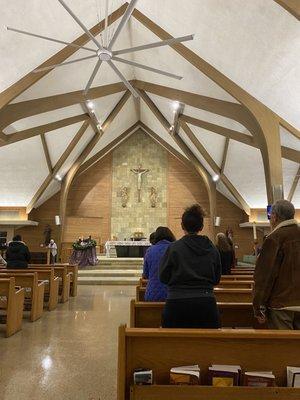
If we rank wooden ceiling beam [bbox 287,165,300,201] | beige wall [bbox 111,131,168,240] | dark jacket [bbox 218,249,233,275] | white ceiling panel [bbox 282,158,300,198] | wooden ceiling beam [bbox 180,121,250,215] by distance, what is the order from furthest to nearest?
beige wall [bbox 111,131,168,240]
wooden ceiling beam [bbox 180,121,250,215]
wooden ceiling beam [bbox 287,165,300,201]
white ceiling panel [bbox 282,158,300,198]
dark jacket [bbox 218,249,233,275]

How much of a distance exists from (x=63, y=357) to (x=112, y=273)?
7.00 m

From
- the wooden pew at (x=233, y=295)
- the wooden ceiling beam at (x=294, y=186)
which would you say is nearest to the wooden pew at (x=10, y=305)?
the wooden pew at (x=233, y=295)

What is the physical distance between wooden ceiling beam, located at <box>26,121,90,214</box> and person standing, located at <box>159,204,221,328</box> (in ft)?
34.8

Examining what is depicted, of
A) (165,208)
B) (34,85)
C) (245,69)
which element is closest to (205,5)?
(245,69)

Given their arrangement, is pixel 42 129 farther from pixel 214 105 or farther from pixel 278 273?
pixel 278 273

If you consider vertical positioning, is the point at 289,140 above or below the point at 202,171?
below

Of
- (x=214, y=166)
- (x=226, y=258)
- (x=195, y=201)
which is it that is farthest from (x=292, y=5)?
(x=195, y=201)

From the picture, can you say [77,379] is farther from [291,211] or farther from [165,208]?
[165,208]

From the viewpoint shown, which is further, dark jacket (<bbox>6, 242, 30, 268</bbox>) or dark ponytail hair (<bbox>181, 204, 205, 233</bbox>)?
dark jacket (<bbox>6, 242, 30, 268</bbox>)

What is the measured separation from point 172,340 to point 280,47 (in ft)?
17.9

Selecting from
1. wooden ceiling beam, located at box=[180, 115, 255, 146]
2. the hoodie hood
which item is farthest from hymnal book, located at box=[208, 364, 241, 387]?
wooden ceiling beam, located at box=[180, 115, 255, 146]

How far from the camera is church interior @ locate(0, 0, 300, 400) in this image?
5.48 feet

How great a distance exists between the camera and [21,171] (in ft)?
41.1

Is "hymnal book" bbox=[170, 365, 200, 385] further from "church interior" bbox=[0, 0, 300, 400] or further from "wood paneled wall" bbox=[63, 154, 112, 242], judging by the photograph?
"wood paneled wall" bbox=[63, 154, 112, 242]
